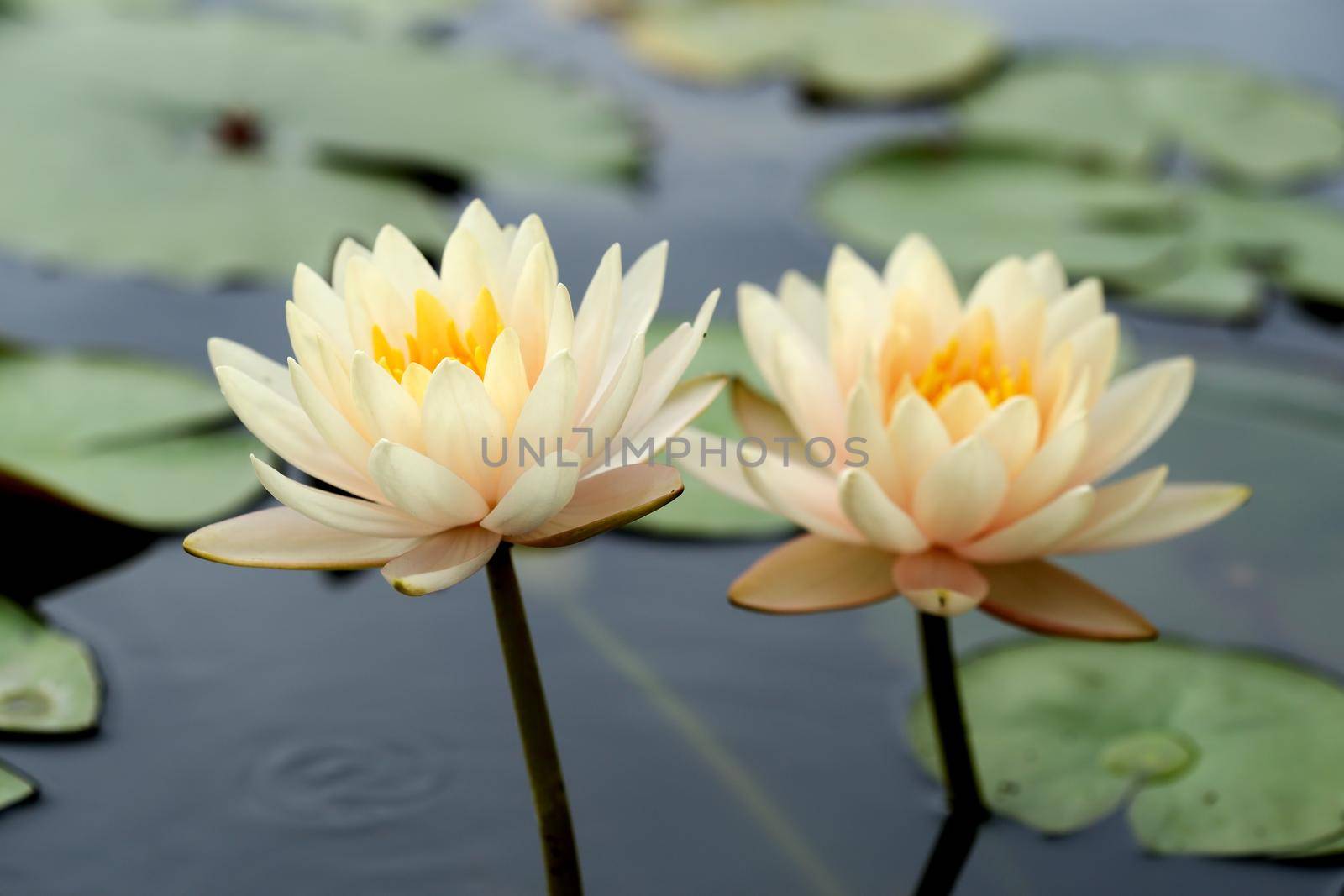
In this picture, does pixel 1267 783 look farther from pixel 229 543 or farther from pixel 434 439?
pixel 229 543

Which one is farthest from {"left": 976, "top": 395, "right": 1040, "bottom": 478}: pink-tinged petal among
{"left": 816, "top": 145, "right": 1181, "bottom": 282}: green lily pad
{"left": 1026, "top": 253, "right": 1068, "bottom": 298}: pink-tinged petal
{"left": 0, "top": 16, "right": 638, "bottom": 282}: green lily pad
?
{"left": 0, "top": 16, "right": 638, "bottom": 282}: green lily pad

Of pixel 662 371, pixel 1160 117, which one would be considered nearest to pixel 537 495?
pixel 662 371

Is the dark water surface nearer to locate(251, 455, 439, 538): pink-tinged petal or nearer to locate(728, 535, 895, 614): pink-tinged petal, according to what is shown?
locate(728, 535, 895, 614): pink-tinged petal

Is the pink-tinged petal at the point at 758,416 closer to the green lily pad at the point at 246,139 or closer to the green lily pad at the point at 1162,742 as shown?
the green lily pad at the point at 1162,742

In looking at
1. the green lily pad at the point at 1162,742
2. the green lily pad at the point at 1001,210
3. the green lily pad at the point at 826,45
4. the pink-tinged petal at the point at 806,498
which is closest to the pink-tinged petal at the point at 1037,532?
the pink-tinged petal at the point at 806,498

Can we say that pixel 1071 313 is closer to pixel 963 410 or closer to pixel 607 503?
pixel 963 410
